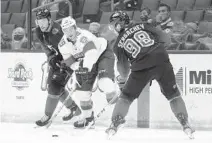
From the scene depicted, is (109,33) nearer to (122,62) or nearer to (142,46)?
(122,62)

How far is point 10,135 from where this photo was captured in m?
5.40

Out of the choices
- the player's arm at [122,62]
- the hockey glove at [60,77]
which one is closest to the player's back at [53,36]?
the hockey glove at [60,77]

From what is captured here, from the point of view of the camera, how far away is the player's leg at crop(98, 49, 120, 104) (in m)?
5.55

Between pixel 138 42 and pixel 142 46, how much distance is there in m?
0.05

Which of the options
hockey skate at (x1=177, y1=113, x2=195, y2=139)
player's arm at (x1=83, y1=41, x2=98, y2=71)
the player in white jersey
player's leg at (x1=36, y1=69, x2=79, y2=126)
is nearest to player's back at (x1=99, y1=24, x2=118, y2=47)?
the player in white jersey

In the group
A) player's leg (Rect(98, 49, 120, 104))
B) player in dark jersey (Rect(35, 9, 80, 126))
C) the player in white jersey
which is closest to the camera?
the player in white jersey

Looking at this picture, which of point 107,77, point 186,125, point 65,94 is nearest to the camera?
point 186,125

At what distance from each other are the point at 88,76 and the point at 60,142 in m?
0.91

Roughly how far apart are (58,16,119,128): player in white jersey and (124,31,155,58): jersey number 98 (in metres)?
0.51

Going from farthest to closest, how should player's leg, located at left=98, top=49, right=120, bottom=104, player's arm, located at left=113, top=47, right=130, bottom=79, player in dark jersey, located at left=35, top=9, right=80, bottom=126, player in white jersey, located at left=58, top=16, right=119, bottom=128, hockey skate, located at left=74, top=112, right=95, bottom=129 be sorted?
player in dark jersey, located at left=35, top=9, right=80, bottom=126, hockey skate, located at left=74, top=112, right=95, bottom=129, player's leg, located at left=98, top=49, right=120, bottom=104, player in white jersey, located at left=58, top=16, right=119, bottom=128, player's arm, located at left=113, top=47, right=130, bottom=79

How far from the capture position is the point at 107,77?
557 centimetres

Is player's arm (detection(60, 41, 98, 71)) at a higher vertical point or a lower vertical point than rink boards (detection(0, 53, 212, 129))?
higher

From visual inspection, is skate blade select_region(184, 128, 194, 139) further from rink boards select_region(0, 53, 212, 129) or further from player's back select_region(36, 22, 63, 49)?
→ player's back select_region(36, 22, 63, 49)

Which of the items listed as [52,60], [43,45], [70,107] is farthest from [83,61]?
[70,107]
